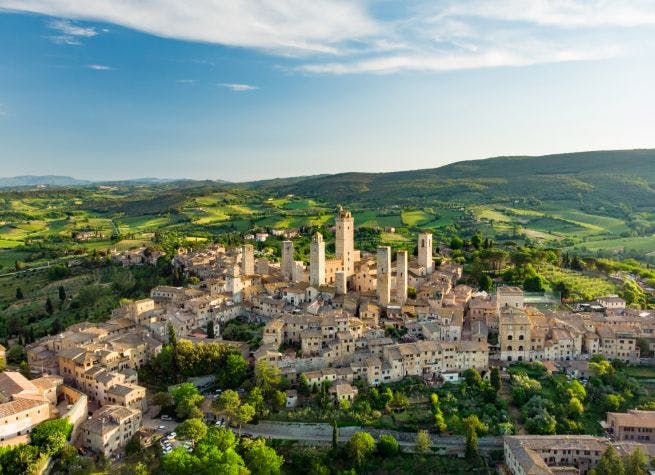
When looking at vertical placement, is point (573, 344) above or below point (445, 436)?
above

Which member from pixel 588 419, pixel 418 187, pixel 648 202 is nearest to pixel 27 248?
pixel 588 419

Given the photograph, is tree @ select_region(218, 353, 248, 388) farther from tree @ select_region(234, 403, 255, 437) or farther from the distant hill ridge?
the distant hill ridge

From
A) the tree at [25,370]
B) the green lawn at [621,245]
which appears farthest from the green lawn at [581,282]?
the tree at [25,370]

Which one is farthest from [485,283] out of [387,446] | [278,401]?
[278,401]

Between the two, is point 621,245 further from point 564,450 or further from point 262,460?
point 262,460

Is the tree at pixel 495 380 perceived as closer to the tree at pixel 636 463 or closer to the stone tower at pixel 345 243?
the tree at pixel 636 463

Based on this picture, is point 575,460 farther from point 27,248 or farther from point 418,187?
point 418,187
